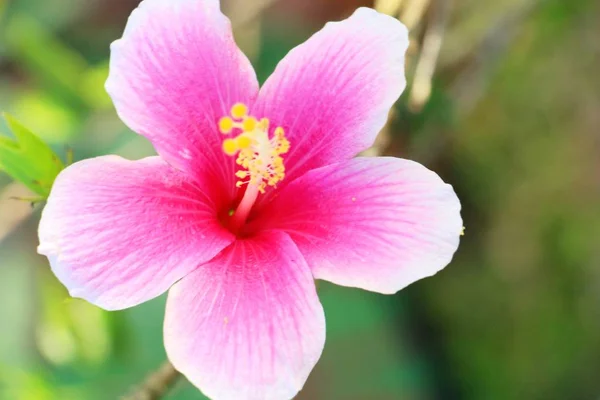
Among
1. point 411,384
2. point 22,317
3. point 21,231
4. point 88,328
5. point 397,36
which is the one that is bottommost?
point 411,384

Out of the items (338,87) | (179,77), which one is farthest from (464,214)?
(179,77)

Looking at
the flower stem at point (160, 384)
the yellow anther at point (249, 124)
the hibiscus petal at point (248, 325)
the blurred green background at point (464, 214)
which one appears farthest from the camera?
the blurred green background at point (464, 214)

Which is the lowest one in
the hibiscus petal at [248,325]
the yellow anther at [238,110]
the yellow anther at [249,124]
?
the hibiscus petal at [248,325]

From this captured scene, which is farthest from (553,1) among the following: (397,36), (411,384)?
(411,384)

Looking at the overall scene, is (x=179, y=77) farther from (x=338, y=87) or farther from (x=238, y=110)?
(x=338, y=87)

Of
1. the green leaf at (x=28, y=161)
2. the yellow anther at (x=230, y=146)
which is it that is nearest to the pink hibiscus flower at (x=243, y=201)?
the yellow anther at (x=230, y=146)

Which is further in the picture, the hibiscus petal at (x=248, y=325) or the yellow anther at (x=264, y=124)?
the yellow anther at (x=264, y=124)

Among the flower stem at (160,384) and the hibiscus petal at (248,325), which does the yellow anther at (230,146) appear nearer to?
the hibiscus petal at (248,325)

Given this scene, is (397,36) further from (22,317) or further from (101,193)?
(22,317)
